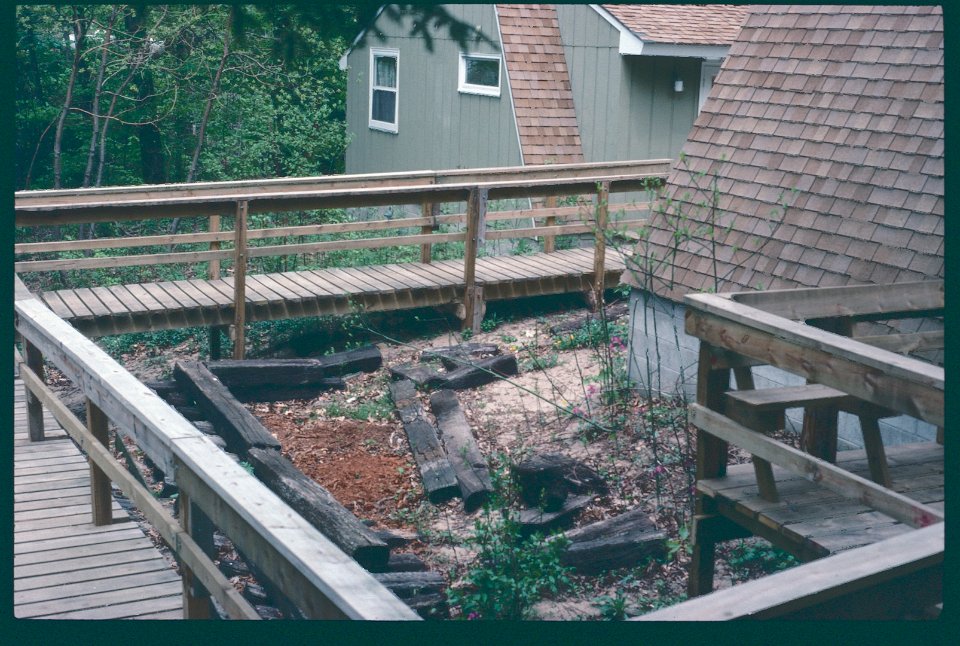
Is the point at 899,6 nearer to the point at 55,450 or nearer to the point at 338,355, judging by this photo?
the point at 338,355

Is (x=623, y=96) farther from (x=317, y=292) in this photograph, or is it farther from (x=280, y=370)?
(x=280, y=370)

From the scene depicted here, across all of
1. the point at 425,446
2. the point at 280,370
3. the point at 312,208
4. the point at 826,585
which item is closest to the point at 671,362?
the point at 425,446

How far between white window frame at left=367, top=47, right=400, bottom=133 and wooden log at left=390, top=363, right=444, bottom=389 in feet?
30.1

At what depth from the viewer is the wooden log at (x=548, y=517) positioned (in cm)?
655

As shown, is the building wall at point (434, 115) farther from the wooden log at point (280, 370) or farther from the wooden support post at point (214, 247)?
the wooden log at point (280, 370)

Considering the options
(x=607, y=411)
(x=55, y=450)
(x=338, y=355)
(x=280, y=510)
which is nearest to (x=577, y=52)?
(x=338, y=355)

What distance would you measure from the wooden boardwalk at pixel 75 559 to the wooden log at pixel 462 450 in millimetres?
2581

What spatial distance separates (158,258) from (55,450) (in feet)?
13.3

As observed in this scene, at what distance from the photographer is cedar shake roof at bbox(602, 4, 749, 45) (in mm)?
14062

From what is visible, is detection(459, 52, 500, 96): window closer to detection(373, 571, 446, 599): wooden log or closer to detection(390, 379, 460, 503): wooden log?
detection(390, 379, 460, 503): wooden log

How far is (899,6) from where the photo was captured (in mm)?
7598

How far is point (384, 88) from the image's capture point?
1833cm

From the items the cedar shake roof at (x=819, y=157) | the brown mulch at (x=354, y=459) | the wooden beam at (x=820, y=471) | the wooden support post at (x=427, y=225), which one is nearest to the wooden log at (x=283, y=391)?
the brown mulch at (x=354, y=459)

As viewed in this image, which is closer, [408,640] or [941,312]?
[408,640]
